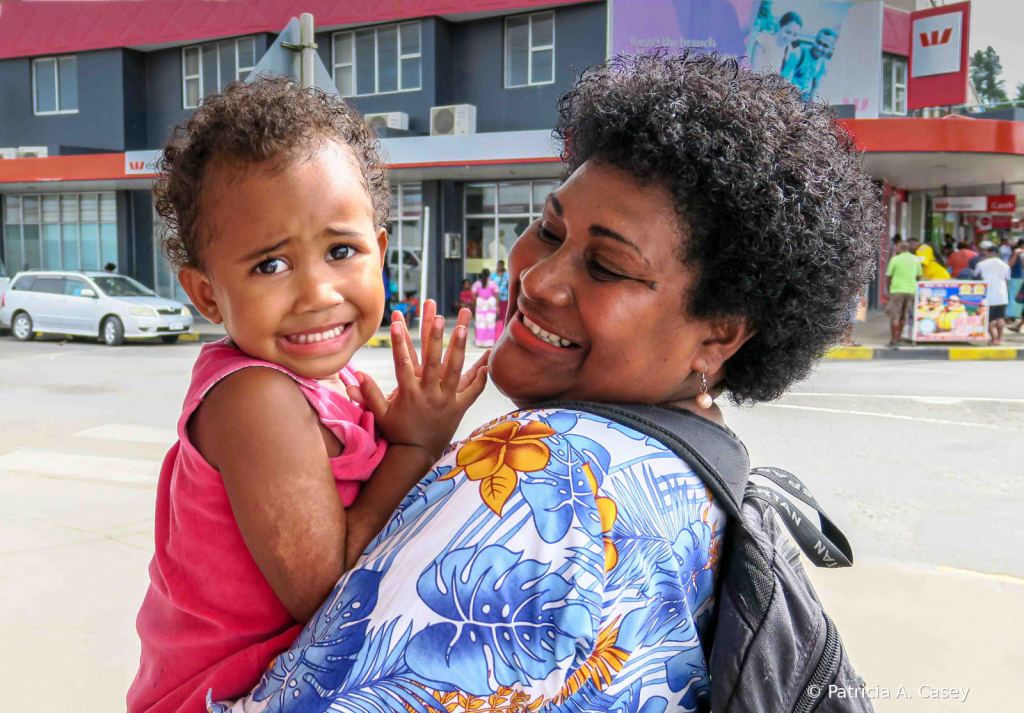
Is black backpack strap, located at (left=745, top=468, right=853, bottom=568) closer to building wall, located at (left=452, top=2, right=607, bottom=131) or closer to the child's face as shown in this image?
the child's face

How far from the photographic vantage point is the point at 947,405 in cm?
865

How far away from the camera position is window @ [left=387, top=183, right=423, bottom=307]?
68.6 feet

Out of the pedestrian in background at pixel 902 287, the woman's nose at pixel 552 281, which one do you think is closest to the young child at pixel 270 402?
the woman's nose at pixel 552 281

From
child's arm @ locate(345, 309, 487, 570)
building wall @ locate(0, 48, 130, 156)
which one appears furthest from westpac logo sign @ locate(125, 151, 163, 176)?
child's arm @ locate(345, 309, 487, 570)

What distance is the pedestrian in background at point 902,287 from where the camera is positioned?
14.4 m

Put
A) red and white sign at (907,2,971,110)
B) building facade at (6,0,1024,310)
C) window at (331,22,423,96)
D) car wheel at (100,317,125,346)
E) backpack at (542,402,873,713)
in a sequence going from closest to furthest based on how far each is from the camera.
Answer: backpack at (542,402,873,713), car wheel at (100,317,125,346), building facade at (6,0,1024,310), red and white sign at (907,2,971,110), window at (331,22,423,96)

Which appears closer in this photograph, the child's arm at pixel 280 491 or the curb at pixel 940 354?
the child's arm at pixel 280 491

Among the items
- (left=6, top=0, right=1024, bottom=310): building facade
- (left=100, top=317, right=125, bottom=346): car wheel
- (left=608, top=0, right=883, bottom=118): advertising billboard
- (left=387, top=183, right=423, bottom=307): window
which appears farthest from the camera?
(left=387, top=183, right=423, bottom=307): window

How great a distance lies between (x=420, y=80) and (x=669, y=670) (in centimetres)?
2058

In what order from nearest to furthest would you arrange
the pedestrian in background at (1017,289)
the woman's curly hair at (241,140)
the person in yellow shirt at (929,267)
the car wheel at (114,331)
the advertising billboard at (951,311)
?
the woman's curly hair at (241,140), the advertising billboard at (951,311), the person in yellow shirt at (929,267), the car wheel at (114,331), the pedestrian in background at (1017,289)

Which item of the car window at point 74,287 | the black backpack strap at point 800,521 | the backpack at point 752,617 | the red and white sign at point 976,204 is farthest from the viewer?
the red and white sign at point 976,204

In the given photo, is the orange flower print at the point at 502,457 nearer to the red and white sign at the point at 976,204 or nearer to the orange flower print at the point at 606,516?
the orange flower print at the point at 606,516

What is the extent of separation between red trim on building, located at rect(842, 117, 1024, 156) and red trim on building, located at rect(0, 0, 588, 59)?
7092mm

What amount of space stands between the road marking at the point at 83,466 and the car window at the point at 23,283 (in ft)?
40.1
